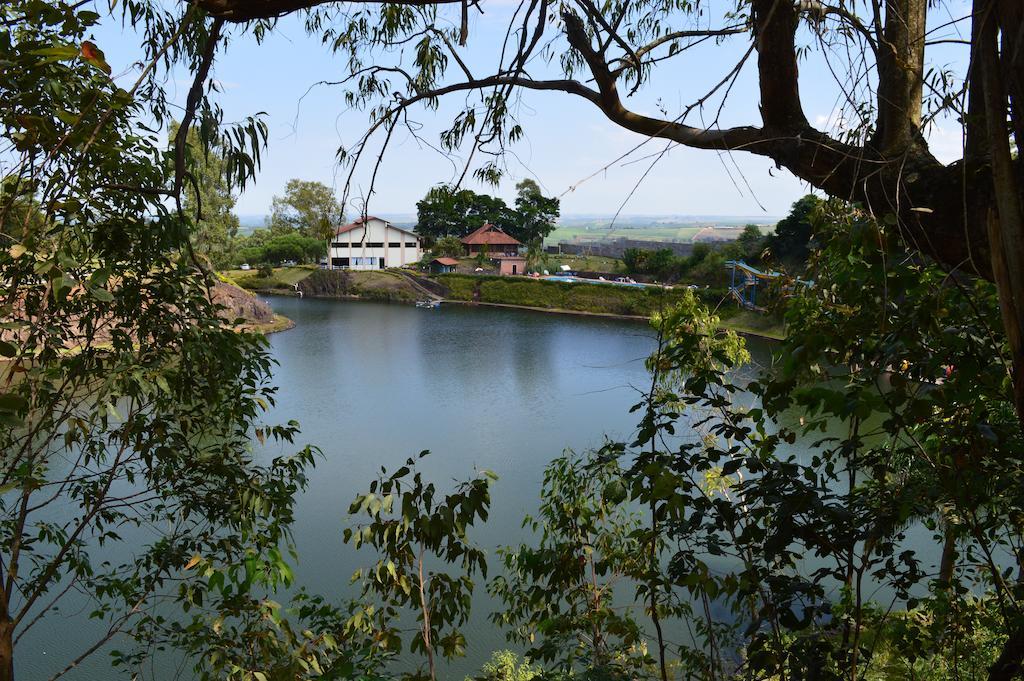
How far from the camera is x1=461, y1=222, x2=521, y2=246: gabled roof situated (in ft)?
74.6

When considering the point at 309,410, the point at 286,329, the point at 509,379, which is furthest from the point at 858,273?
A: the point at 286,329

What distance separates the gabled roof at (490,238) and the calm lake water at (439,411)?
6.32 metres

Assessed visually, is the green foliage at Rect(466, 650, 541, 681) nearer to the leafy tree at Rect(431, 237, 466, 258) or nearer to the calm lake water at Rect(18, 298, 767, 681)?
the calm lake water at Rect(18, 298, 767, 681)

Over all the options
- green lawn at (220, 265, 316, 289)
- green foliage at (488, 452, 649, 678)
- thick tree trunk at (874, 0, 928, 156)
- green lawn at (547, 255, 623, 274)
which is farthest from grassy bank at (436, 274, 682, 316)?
thick tree trunk at (874, 0, 928, 156)

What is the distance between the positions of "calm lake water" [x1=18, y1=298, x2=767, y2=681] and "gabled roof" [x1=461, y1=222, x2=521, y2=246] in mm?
6324

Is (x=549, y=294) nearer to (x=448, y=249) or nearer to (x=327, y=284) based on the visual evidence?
(x=448, y=249)

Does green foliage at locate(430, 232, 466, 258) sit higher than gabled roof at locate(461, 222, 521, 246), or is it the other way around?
gabled roof at locate(461, 222, 521, 246)

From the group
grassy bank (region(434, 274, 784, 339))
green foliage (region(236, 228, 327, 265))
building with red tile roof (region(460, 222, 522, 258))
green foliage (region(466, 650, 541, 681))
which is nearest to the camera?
green foliage (region(466, 650, 541, 681))

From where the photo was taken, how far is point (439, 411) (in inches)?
340

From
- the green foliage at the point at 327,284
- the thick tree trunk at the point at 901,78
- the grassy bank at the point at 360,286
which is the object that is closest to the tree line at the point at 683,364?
the thick tree trunk at the point at 901,78

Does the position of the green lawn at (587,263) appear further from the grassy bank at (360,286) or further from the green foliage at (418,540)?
the green foliage at (418,540)

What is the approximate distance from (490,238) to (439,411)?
14.6 meters

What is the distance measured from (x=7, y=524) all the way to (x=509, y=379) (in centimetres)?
871

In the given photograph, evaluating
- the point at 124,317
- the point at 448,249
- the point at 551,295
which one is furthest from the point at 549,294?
the point at 124,317
